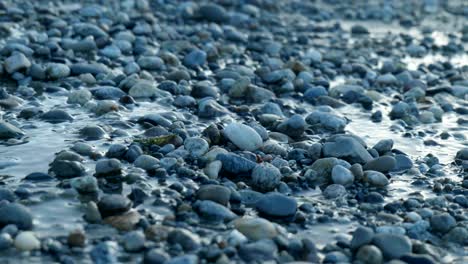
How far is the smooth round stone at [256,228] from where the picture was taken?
4.16 m

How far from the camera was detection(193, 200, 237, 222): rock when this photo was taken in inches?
175

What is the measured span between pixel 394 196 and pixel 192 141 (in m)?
1.55

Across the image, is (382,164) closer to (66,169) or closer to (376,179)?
(376,179)

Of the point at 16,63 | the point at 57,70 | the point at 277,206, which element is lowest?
the point at 277,206

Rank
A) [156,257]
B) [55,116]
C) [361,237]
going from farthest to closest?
[55,116] < [361,237] < [156,257]

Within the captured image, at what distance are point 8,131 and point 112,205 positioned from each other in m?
1.75

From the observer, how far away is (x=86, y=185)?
4.66 m

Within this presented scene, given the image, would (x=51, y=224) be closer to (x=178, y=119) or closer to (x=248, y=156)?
(x=248, y=156)

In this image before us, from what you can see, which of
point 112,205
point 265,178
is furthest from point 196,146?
point 112,205

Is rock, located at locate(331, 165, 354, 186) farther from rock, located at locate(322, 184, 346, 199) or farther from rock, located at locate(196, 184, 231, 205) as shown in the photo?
rock, located at locate(196, 184, 231, 205)

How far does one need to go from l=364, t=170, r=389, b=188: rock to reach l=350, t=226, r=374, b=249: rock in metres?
1.11

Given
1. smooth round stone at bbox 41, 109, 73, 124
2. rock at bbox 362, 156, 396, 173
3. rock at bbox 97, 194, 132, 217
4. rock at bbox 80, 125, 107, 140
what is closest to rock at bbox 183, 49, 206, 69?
smooth round stone at bbox 41, 109, 73, 124

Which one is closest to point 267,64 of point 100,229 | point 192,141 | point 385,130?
point 385,130

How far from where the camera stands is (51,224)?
13.8 ft
